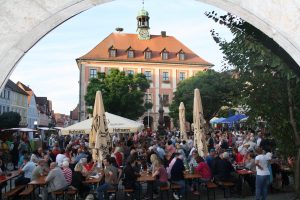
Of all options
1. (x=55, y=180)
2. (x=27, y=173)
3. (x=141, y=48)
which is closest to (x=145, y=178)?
(x=55, y=180)

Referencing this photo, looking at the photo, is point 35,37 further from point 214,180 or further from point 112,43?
point 112,43

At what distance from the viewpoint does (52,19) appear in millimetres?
4453

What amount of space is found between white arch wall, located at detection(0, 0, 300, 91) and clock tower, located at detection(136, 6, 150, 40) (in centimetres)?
7176

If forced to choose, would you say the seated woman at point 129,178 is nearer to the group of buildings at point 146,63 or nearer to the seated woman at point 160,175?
the seated woman at point 160,175

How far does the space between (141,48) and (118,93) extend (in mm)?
26404

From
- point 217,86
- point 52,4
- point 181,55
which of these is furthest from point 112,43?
point 52,4

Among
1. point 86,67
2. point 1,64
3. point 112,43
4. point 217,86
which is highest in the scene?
point 112,43

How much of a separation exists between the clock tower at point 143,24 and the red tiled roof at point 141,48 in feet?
3.43

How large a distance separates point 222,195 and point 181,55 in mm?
61341

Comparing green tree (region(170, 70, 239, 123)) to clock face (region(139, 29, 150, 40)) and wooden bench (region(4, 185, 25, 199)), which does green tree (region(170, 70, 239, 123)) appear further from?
wooden bench (region(4, 185, 25, 199))

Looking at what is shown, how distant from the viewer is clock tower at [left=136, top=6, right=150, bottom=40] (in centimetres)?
7488

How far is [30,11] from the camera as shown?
14.6 ft

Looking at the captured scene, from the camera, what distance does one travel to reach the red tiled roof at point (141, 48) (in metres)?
70.1

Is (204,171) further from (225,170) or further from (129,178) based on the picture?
(129,178)
